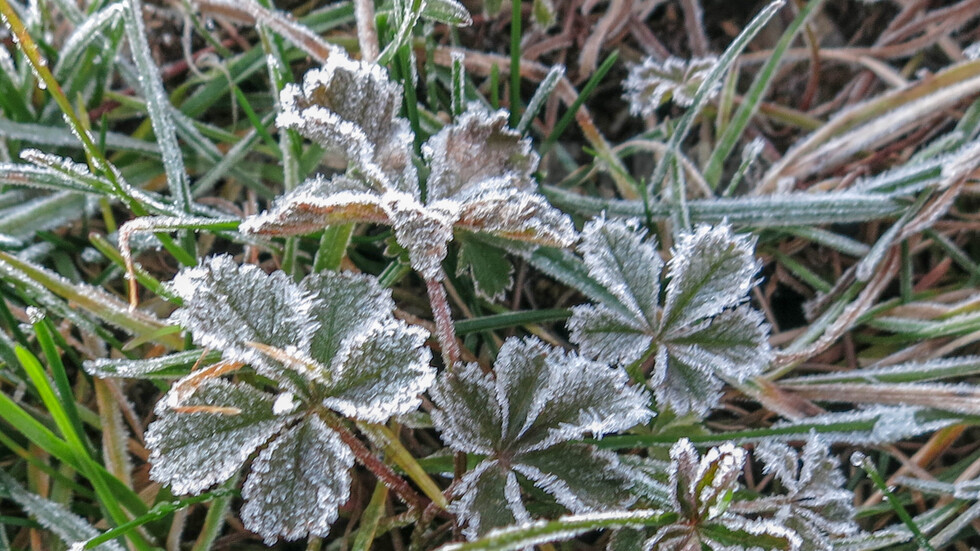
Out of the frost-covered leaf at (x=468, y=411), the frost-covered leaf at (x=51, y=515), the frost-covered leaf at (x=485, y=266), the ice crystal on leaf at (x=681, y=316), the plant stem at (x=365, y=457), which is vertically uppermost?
the frost-covered leaf at (x=485, y=266)

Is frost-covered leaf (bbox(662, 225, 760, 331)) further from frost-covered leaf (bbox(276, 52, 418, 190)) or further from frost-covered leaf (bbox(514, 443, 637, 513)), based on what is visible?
frost-covered leaf (bbox(276, 52, 418, 190))

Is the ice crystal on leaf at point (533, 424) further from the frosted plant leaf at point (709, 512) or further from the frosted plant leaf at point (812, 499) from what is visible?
the frosted plant leaf at point (812, 499)

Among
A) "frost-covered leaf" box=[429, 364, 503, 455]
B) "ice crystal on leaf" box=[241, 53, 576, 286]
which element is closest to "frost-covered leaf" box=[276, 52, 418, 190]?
"ice crystal on leaf" box=[241, 53, 576, 286]

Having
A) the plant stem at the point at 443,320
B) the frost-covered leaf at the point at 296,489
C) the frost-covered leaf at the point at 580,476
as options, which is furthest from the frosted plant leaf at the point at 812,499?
the frost-covered leaf at the point at 296,489

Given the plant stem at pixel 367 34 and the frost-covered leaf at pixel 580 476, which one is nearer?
the frost-covered leaf at pixel 580 476

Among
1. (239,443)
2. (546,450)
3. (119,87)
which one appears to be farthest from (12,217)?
(546,450)

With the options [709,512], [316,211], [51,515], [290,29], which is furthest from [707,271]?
[51,515]
